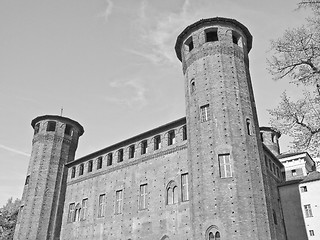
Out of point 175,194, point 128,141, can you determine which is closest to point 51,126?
point 128,141

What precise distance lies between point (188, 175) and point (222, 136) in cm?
293

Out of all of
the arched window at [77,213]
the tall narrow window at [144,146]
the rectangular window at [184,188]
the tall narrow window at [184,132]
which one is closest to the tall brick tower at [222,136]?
the tall narrow window at [184,132]

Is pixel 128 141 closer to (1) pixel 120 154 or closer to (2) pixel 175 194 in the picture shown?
(1) pixel 120 154

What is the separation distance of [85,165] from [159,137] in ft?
26.4

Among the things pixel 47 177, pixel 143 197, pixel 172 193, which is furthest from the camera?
pixel 47 177

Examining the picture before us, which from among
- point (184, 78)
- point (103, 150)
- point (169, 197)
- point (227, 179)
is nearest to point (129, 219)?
point (169, 197)

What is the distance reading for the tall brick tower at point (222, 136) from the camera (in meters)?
14.6

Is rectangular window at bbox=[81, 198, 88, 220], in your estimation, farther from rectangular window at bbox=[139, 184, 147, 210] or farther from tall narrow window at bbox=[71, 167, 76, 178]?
rectangular window at bbox=[139, 184, 147, 210]

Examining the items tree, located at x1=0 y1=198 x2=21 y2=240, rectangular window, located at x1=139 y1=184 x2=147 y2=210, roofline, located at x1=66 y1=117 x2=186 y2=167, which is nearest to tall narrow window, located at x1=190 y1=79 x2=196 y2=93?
roofline, located at x1=66 y1=117 x2=186 y2=167

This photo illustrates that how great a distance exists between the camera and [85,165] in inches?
1018

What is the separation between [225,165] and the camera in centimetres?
1579

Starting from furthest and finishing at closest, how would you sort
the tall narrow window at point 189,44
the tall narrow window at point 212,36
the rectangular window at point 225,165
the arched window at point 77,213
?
the arched window at point 77,213, the tall narrow window at point 189,44, the tall narrow window at point 212,36, the rectangular window at point 225,165

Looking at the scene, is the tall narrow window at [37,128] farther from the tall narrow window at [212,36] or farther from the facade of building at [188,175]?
the tall narrow window at [212,36]

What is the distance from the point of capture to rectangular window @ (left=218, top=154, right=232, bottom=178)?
15.5 meters
